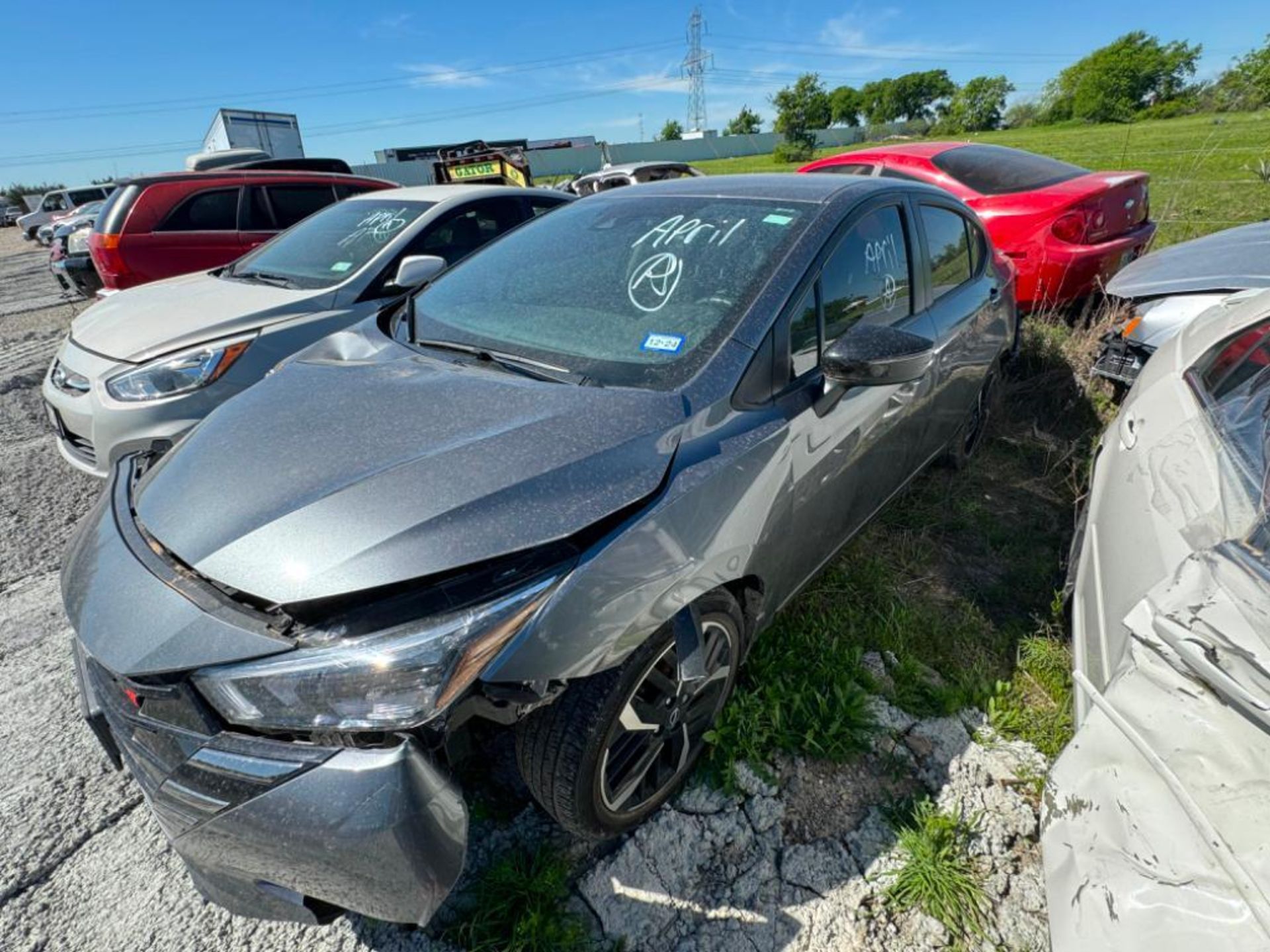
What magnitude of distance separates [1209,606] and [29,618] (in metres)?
3.76

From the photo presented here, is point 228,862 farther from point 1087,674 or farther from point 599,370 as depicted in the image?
point 1087,674

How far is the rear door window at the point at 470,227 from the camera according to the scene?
13.3ft

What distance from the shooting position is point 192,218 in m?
5.51

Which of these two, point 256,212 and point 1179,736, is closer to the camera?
point 1179,736

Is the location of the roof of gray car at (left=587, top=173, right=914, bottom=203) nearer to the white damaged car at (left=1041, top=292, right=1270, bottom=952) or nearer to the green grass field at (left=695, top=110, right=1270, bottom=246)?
the white damaged car at (left=1041, top=292, right=1270, bottom=952)

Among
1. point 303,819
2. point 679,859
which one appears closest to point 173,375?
point 303,819

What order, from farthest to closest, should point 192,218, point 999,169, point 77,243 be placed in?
point 77,243
point 192,218
point 999,169

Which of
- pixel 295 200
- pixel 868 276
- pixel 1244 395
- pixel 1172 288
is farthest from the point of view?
pixel 295 200

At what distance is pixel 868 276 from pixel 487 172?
527 inches

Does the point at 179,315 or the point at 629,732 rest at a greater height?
the point at 179,315

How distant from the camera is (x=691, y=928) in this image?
155 cm

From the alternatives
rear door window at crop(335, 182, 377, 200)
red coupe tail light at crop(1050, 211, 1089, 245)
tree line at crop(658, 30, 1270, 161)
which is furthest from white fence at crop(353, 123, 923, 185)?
red coupe tail light at crop(1050, 211, 1089, 245)

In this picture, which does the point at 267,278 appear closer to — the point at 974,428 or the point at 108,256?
the point at 108,256

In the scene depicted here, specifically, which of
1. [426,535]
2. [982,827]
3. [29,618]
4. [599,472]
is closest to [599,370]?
[599,472]
